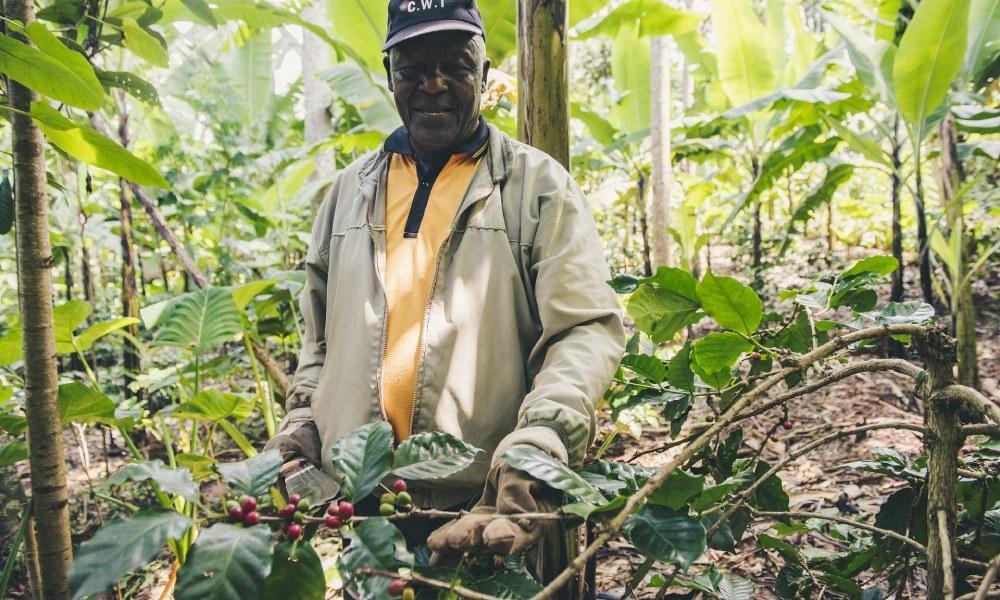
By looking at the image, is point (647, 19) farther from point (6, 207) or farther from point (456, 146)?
point (6, 207)

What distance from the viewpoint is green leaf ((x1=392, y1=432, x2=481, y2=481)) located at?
2.41ft

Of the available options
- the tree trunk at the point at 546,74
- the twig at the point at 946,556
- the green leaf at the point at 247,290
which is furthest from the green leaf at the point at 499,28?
the twig at the point at 946,556

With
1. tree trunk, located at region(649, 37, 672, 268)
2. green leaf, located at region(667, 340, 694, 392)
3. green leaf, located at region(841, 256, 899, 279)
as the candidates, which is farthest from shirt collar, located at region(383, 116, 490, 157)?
tree trunk, located at region(649, 37, 672, 268)

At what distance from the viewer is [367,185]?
1.46 m

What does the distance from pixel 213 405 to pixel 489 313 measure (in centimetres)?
131

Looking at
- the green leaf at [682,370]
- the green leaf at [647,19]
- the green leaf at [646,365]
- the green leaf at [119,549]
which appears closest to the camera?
the green leaf at [119,549]

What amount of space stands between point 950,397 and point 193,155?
192 inches

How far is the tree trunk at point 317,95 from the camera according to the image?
17.1 ft

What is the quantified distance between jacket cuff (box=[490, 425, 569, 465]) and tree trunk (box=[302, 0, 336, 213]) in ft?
15.2

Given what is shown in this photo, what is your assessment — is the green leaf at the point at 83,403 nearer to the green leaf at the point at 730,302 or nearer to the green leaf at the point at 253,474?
the green leaf at the point at 253,474

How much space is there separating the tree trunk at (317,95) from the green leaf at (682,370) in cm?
461

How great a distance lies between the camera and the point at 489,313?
4.33 feet

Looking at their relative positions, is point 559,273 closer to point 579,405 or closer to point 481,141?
point 579,405

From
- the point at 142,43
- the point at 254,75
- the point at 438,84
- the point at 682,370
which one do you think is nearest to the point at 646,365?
the point at 682,370
